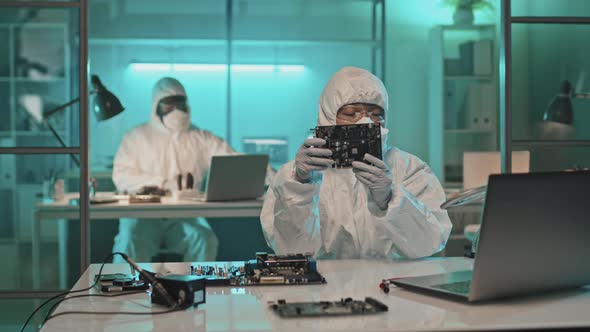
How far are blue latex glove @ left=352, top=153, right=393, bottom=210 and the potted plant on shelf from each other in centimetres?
438

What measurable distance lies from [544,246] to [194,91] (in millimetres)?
5447

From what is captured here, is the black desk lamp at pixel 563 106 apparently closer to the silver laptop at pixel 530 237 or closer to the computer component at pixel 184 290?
the silver laptop at pixel 530 237

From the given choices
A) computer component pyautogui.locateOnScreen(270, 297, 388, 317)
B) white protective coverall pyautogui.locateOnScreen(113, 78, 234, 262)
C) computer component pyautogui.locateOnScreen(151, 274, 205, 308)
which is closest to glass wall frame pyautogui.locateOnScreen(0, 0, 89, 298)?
computer component pyautogui.locateOnScreen(151, 274, 205, 308)

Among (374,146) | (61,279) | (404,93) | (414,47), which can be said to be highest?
(414,47)

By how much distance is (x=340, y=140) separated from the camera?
192cm

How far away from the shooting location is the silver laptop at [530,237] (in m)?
1.22

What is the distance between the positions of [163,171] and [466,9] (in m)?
3.02

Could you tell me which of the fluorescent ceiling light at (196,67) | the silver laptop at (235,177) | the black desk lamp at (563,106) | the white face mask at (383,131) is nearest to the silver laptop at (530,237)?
the white face mask at (383,131)

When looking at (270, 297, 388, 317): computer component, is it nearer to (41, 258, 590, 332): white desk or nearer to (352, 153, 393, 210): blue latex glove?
(41, 258, 590, 332): white desk

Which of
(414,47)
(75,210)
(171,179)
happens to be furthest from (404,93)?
(75,210)

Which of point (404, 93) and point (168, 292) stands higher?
point (404, 93)

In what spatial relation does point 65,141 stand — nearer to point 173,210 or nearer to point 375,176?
point 375,176

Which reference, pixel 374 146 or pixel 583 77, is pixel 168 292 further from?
pixel 583 77

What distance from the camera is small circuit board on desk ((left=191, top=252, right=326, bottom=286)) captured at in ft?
4.91
